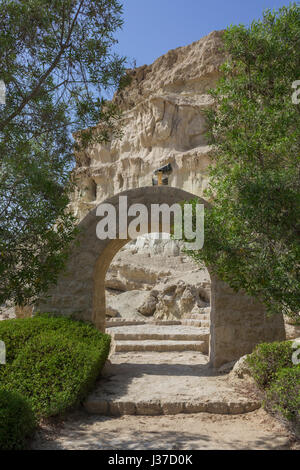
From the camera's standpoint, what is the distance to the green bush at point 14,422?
5.22m

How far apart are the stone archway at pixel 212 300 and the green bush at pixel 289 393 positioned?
3537 millimetres

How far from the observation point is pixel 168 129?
37.7m

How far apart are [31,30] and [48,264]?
3767mm

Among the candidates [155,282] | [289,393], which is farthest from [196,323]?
[289,393]

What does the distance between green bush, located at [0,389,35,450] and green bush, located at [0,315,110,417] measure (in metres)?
0.74

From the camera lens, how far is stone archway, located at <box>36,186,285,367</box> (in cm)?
970

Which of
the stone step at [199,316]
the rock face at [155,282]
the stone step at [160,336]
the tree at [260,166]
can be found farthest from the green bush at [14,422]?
the rock face at [155,282]

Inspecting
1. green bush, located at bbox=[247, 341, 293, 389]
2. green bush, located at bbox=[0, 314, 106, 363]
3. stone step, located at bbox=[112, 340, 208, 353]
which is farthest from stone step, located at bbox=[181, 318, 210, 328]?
green bush, located at bbox=[247, 341, 293, 389]

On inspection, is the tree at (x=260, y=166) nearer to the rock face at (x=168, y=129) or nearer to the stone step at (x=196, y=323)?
the stone step at (x=196, y=323)

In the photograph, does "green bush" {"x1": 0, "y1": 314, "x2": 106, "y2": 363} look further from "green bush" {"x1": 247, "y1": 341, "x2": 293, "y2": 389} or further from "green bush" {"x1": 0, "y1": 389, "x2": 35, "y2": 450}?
"green bush" {"x1": 247, "y1": 341, "x2": 293, "y2": 389}

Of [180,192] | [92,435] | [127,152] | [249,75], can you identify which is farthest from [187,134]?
[92,435]

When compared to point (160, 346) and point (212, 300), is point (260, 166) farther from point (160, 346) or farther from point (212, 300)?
point (160, 346)

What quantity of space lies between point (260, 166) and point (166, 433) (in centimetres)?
451

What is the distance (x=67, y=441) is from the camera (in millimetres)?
5871
